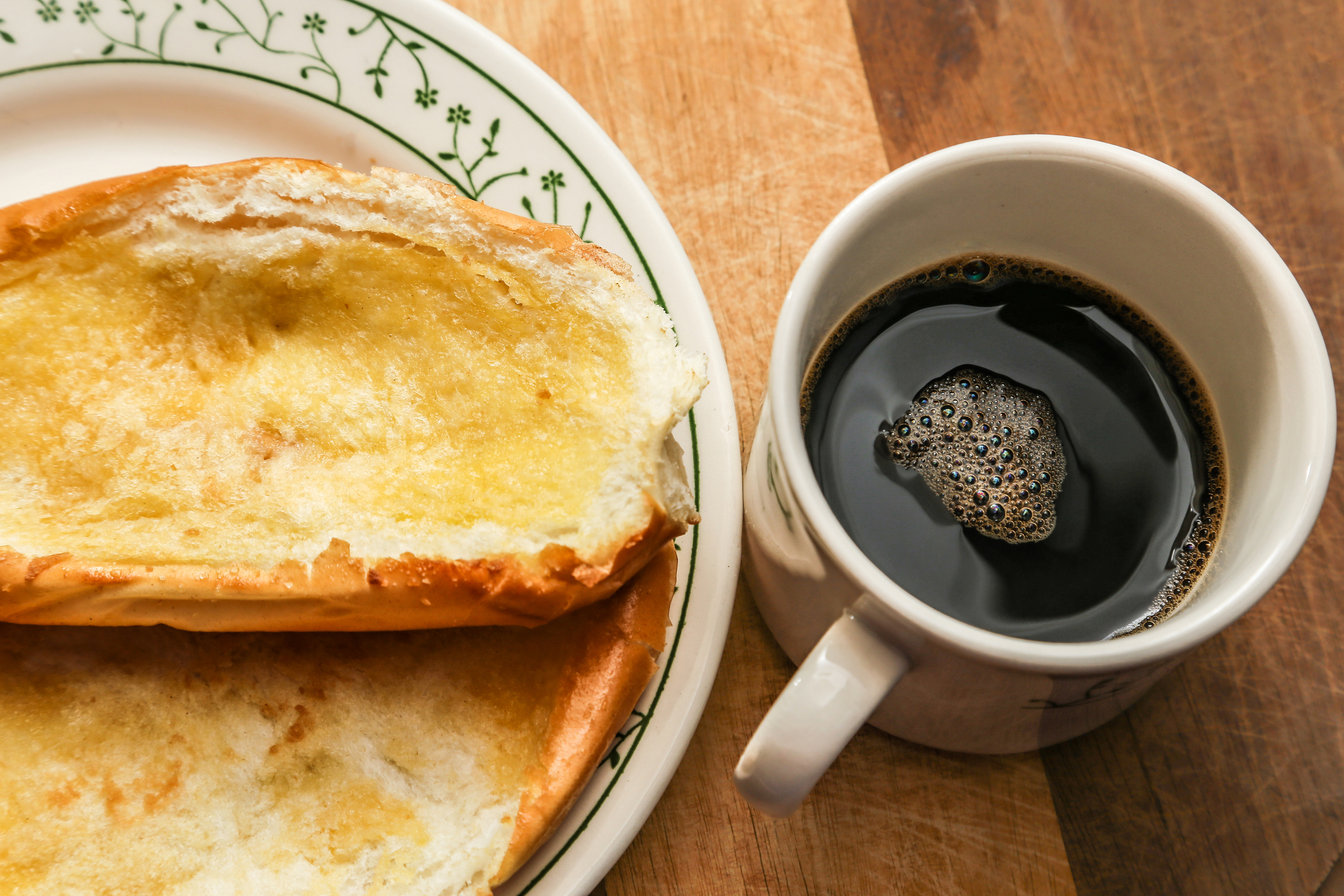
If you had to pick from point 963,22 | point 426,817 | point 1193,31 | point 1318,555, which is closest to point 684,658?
point 426,817

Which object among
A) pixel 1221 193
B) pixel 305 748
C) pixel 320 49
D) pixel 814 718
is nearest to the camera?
pixel 814 718

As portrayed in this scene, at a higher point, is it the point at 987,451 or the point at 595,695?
the point at 987,451

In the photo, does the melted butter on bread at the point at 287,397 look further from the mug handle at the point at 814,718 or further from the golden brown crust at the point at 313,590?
the mug handle at the point at 814,718

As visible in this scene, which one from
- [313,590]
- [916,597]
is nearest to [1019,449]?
[916,597]

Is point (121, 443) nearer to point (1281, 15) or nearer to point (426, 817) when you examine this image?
point (426, 817)

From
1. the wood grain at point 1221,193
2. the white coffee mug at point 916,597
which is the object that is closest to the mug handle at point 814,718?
the white coffee mug at point 916,597

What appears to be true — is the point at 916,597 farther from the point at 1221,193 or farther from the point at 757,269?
the point at 1221,193
